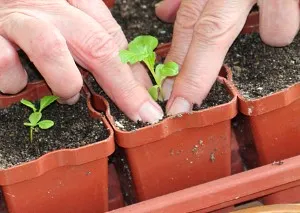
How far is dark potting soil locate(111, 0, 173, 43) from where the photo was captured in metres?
1.36

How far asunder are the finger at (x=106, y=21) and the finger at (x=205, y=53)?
2.8 inches

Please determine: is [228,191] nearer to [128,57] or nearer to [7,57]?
[128,57]

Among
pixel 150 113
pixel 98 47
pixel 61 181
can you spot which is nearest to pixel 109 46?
pixel 98 47

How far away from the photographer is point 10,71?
104cm

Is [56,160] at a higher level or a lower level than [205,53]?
lower

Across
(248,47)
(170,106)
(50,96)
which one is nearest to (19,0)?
(50,96)

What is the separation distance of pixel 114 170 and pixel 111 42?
0.86ft

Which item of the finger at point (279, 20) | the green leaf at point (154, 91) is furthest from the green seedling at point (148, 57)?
the finger at point (279, 20)

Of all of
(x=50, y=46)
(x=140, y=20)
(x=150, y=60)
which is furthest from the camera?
(x=140, y=20)

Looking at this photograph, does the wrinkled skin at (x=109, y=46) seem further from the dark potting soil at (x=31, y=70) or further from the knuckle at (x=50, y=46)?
the dark potting soil at (x=31, y=70)

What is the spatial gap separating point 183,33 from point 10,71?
1.03 feet

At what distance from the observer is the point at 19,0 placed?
3.55 ft

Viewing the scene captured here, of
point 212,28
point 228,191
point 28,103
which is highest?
point 212,28

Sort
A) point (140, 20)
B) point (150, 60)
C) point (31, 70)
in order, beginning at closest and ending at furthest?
point (150, 60), point (31, 70), point (140, 20)
